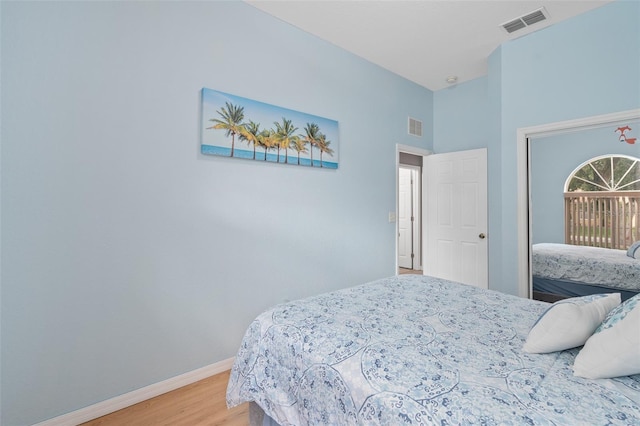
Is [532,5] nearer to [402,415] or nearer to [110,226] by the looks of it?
[402,415]

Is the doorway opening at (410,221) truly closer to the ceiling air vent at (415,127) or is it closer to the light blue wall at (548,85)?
the ceiling air vent at (415,127)

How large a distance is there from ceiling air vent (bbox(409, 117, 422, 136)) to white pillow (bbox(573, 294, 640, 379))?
10.7ft

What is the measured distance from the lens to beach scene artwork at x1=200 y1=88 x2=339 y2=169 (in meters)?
2.28

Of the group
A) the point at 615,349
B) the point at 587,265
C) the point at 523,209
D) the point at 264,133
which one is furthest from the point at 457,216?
the point at 615,349

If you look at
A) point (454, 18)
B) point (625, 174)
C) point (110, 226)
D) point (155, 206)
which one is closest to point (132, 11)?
point (155, 206)

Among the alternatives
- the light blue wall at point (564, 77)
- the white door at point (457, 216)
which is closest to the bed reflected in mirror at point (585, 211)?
the light blue wall at point (564, 77)

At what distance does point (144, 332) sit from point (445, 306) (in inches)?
74.6

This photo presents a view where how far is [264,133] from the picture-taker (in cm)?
256

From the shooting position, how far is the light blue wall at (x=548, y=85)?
2.49 meters

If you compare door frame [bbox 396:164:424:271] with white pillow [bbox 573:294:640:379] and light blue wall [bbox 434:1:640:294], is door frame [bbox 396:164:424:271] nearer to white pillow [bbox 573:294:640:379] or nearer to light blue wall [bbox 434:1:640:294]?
light blue wall [bbox 434:1:640:294]

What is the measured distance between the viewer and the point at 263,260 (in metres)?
2.58

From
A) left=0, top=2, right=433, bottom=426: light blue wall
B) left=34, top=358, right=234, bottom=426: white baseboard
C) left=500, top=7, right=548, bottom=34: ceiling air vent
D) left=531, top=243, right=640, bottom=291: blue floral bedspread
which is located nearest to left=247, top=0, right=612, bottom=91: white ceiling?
left=500, top=7, right=548, bottom=34: ceiling air vent

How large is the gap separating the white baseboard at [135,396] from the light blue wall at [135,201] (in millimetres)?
39

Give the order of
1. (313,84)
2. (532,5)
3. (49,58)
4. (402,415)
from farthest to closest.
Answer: (313,84)
(532,5)
(49,58)
(402,415)
